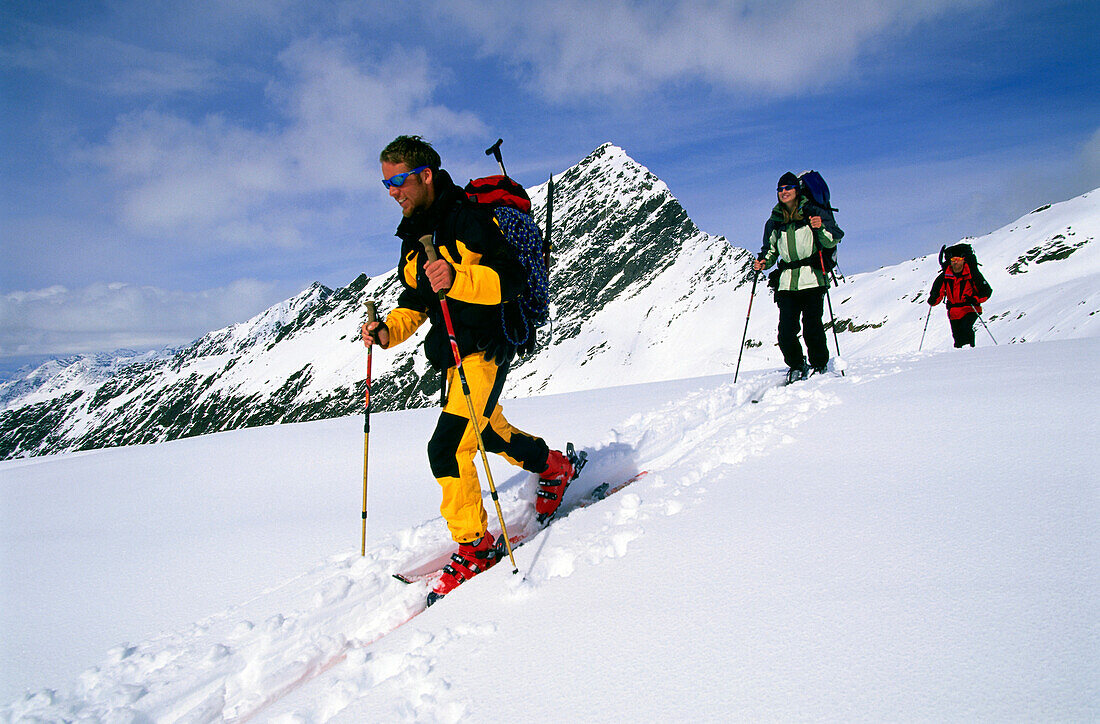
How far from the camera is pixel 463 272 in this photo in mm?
2861

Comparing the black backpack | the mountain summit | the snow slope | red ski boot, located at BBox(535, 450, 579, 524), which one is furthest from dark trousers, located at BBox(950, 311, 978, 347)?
red ski boot, located at BBox(535, 450, 579, 524)

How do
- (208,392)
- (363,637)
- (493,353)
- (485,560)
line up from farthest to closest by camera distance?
(208,392) < (493,353) < (485,560) < (363,637)

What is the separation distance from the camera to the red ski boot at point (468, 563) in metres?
2.98

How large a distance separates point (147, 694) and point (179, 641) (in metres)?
0.35

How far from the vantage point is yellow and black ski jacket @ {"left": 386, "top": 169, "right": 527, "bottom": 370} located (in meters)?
2.95

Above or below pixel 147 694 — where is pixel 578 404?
above

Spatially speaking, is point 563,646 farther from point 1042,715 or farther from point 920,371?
point 920,371

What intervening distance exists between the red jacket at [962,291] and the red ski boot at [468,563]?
33.6 ft

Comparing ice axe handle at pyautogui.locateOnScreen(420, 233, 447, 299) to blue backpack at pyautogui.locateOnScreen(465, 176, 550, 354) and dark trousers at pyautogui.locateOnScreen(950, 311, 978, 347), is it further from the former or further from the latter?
dark trousers at pyautogui.locateOnScreen(950, 311, 978, 347)

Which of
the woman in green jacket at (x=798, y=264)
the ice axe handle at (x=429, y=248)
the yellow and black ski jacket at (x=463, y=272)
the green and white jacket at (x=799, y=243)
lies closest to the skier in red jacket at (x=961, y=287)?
the woman in green jacket at (x=798, y=264)

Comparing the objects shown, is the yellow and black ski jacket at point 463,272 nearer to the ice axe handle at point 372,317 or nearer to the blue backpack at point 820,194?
the ice axe handle at point 372,317

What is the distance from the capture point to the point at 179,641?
2566 mm

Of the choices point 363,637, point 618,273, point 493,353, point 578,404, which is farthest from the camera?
point 618,273

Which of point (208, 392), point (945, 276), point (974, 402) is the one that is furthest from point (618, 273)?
point (208, 392)
